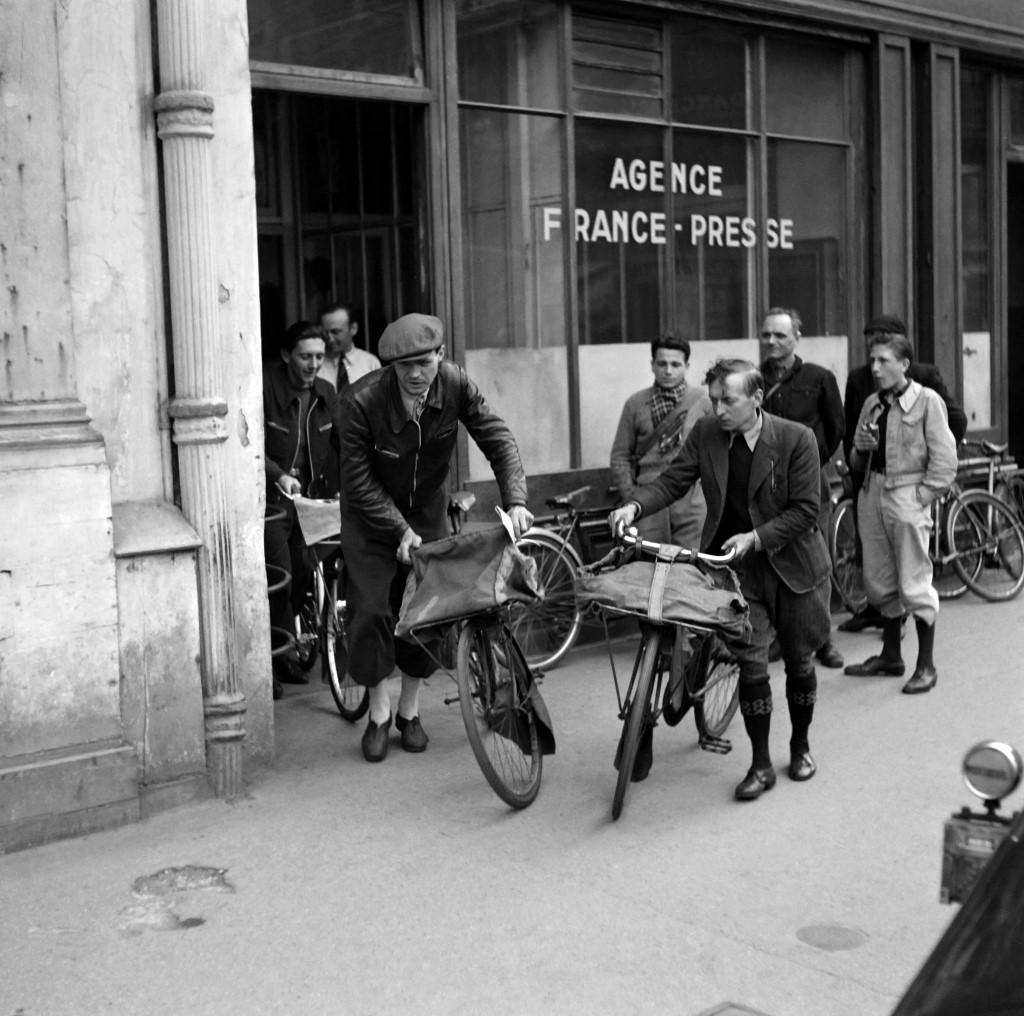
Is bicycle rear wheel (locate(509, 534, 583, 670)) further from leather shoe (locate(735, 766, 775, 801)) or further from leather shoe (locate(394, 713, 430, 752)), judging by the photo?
leather shoe (locate(735, 766, 775, 801))

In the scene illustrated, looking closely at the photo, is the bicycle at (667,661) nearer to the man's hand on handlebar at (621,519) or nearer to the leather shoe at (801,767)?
the man's hand on handlebar at (621,519)

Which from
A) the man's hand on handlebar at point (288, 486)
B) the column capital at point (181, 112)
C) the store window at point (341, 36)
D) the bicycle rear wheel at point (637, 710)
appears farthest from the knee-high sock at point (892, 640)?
the column capital at point (181, 112)

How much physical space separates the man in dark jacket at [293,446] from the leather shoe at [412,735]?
1.19 m

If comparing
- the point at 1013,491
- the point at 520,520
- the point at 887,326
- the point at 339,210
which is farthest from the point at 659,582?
the point at 1013,491

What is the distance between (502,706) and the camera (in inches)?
246

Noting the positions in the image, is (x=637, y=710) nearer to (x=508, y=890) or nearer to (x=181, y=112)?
(x=508, y=890)

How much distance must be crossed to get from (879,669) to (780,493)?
2.50 meters

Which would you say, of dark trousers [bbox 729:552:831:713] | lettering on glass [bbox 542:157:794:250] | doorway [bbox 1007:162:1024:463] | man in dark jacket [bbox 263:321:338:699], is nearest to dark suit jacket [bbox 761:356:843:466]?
lettering on glass [bbox 542:157:794:250]

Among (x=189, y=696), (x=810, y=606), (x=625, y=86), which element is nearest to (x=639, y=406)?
(x=625, y=86)

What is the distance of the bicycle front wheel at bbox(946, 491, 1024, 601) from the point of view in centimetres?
1065

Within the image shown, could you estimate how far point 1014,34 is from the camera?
12.2 meters

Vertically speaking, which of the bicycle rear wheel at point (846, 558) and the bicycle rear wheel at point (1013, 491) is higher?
the bicycle rear wheel at point (1013, 491)

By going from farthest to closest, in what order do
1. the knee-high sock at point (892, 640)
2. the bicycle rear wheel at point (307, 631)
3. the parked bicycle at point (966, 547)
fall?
the parked bicycle at point (966, 547)
the knee-high sock at point (892, 640)
the bicycle rear wheel at point (307, 631)

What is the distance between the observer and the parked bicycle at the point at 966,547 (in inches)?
403
